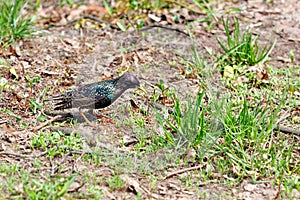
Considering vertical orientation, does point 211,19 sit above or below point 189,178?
above

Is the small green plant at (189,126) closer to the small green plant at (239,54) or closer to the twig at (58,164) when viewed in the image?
the twig at (58,164)

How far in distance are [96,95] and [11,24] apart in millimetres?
1900

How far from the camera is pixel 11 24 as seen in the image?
21.5 feet

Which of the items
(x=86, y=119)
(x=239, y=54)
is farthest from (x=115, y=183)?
(x=239, y=54)

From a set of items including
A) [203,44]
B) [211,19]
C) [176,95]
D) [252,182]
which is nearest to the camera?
[252,182]

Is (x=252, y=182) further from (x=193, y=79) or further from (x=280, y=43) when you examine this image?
(x=280, y=43)

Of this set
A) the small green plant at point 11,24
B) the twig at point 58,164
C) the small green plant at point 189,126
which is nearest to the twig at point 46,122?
the twig at point 58,164

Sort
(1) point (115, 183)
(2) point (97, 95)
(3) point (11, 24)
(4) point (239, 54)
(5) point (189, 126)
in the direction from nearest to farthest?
(1) point (115, 183)
(5) point (189, 126)
(2) point (97, 95)
(4) point (239, 54)
(3) point (11, 24)

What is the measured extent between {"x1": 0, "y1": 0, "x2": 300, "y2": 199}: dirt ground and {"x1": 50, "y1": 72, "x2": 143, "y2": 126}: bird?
6.8 inches

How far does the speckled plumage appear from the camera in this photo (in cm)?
520

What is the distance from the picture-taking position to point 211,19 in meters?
7.33

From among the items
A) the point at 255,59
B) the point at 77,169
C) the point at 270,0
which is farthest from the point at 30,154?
the point at 270,0

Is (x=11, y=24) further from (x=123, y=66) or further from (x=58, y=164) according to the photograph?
(x=58, y=164)

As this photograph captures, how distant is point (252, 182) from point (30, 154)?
181 centimetres
